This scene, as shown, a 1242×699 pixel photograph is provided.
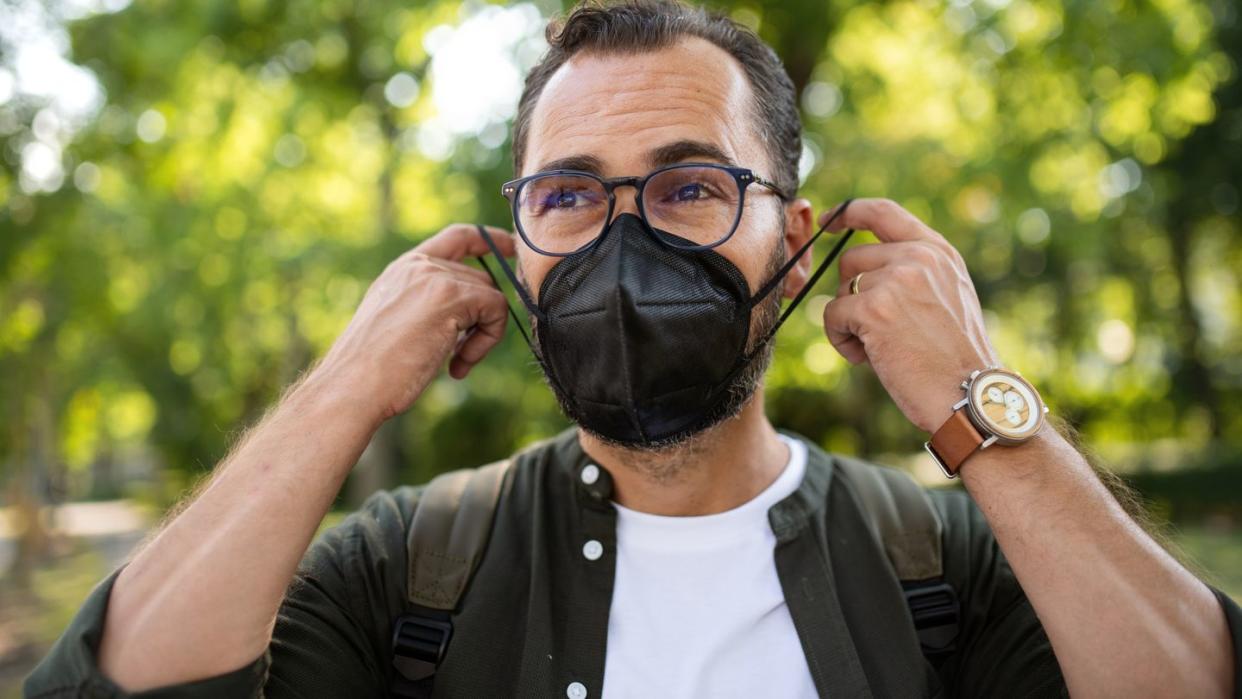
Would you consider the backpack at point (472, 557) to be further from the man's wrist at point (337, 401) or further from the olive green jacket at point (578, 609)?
the man's wrist at point (337, 401)

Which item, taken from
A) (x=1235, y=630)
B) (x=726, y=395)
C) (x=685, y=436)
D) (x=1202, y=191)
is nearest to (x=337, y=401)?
(x=685, y=436)

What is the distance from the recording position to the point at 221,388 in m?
23.0

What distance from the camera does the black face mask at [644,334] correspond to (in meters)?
2.15

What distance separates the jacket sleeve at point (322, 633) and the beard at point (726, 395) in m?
0.65

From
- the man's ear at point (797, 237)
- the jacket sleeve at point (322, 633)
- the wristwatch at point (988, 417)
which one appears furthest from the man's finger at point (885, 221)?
the jacket sleeve at point (322, 633)

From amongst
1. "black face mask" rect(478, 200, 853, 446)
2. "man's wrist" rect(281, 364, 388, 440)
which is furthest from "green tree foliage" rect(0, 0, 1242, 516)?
Result: "black face mask" rect(478, 200, 853, 446)

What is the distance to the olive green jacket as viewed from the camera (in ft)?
7.23

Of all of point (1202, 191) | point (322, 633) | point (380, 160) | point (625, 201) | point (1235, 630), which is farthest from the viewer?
point (1202, 191)

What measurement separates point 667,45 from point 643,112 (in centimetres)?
30

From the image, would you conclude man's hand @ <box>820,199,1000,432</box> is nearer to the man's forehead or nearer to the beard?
the beard

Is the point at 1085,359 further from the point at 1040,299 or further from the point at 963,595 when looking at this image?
the point at 963,595

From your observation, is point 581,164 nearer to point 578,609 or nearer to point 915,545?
point 578,609

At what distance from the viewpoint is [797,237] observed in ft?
9.25

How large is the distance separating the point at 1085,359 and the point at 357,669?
1101 inches
